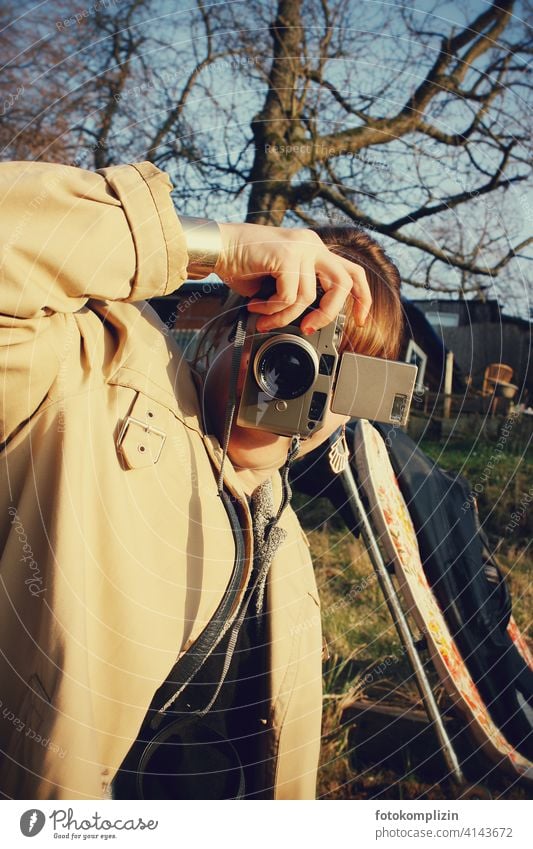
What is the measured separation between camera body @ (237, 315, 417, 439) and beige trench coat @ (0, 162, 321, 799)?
0.12 m

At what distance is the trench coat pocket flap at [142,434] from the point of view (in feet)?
3.17

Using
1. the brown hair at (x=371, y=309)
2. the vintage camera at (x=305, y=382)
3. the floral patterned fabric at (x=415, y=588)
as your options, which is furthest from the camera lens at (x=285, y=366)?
the floral patterned fabric at (x=415, y=588)

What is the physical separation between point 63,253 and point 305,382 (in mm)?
456

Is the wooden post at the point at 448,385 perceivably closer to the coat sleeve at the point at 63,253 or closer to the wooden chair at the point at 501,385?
the wooden chair at the point at 501,385

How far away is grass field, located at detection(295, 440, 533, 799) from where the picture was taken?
2.01 meters

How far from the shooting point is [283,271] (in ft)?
3.21

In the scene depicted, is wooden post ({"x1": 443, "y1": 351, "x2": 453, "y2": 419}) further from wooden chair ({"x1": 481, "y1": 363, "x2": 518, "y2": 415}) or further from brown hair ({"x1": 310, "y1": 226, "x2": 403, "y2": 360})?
brown hair ({"x1": 310, "y1": 226, "x2": 403, "y2": 360})

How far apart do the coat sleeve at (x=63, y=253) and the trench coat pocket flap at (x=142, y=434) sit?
127 mm

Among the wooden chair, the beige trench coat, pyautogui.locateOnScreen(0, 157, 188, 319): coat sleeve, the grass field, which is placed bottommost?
the grass field

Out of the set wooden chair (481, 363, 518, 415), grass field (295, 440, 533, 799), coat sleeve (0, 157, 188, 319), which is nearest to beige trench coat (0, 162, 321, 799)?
coat sleeve (0, 157, 188, 319)

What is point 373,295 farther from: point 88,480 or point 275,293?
point 88,480

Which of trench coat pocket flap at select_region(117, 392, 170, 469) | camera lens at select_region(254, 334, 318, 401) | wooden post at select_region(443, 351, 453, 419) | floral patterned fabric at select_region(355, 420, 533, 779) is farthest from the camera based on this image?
wooden post at select_region(443, 351, 453, 419)

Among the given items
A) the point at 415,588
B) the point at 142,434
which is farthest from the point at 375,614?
the point at 142,434

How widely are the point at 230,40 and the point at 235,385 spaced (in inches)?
69.1
